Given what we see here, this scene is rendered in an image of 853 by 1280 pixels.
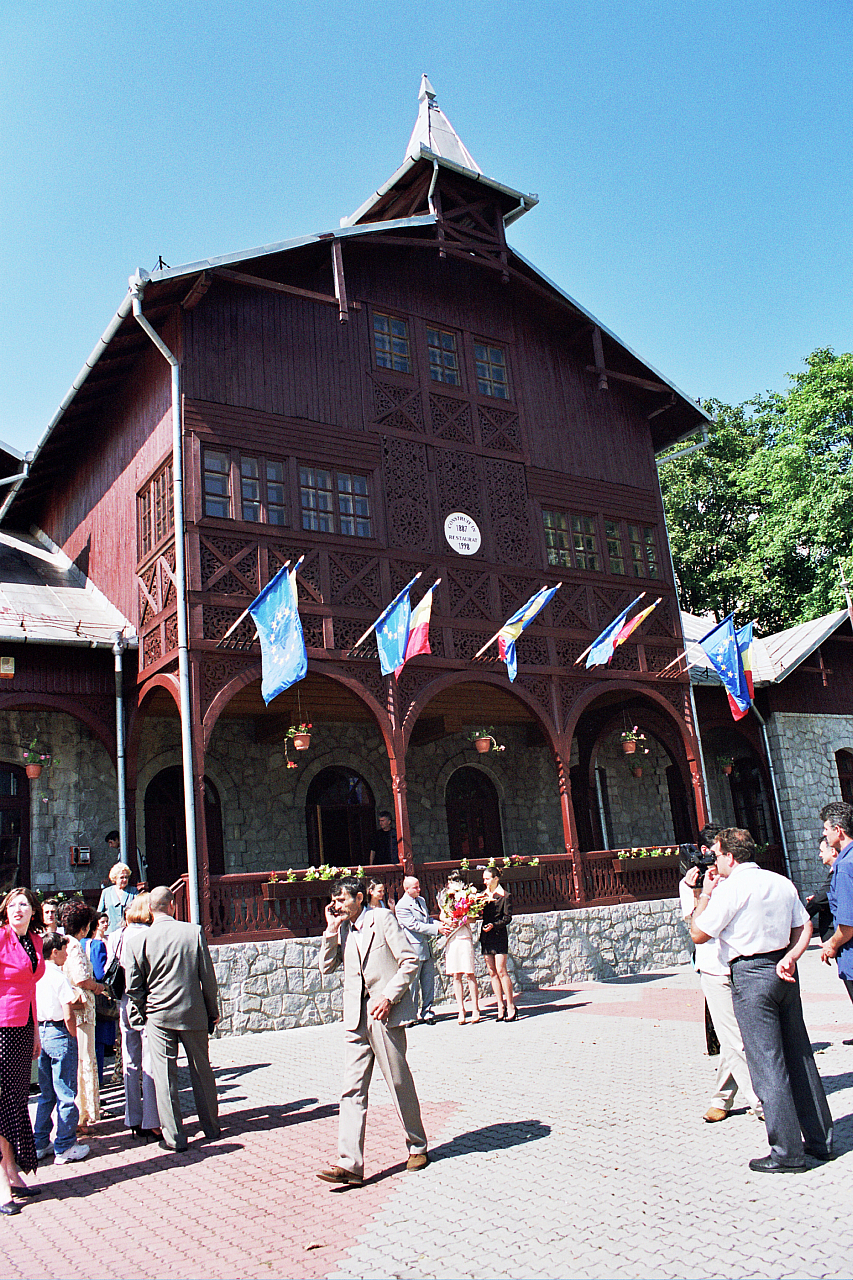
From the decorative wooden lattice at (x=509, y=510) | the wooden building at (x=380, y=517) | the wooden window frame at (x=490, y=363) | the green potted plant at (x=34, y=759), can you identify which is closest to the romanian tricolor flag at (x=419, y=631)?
the wooden building at (x=380, y=517)

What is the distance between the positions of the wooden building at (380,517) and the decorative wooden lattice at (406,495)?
0.05 m

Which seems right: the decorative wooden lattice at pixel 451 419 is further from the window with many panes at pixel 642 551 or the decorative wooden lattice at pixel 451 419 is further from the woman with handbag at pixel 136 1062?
the woman with handbag at pixel 136 1062

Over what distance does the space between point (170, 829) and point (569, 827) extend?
5.80m

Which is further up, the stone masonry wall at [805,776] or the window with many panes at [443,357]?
the window with many panes at [443,357]

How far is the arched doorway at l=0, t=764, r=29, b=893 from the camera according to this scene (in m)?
12.9

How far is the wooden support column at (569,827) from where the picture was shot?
14453mm

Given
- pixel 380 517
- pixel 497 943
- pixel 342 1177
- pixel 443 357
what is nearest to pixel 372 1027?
pixel 342 1177

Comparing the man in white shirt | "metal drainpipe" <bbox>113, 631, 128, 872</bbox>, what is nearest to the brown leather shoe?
the man in white shirt

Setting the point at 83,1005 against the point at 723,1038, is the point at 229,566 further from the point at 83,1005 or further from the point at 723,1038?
the point at 723,1038

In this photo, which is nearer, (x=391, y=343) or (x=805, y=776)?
(x=391, y=343)

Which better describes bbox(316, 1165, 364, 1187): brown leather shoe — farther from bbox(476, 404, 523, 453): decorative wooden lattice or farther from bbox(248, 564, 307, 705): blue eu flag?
bbox(476, 404, 523, 453): decorative wooden lattice

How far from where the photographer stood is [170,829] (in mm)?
14352

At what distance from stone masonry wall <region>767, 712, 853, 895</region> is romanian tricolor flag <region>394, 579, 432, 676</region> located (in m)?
9.09

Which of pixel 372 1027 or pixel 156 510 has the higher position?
pixel 156 510
